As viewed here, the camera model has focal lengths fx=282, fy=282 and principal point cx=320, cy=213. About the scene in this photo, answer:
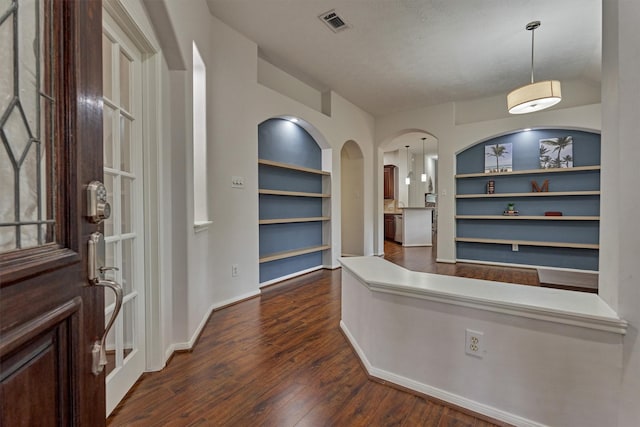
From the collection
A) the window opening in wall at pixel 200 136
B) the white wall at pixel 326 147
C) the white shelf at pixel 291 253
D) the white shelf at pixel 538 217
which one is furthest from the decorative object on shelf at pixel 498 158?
the window opening in wall at pixel 200 136

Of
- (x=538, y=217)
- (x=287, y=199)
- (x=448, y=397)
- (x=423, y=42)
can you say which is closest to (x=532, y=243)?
(x=538, y=217)

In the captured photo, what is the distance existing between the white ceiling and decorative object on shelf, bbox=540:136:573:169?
3.10ft

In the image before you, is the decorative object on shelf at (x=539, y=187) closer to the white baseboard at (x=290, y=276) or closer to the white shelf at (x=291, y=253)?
the white shelf at (x=291, y=253)

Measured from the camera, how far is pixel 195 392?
1.63 m

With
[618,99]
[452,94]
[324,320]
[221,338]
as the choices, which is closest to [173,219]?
[221,338]

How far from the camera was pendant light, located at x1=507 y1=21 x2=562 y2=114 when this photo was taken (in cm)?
312

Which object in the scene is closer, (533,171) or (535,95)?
(535,95)

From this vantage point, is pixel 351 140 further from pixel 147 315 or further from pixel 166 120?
pixel 147 315

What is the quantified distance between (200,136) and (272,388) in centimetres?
218

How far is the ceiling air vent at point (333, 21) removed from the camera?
2.94m

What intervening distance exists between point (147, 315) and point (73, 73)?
1685mm

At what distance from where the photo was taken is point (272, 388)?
1.66m

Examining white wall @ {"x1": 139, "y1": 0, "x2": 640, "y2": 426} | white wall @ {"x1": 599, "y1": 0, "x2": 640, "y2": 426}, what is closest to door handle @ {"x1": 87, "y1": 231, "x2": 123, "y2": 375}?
white wall @ {"x1": 139, "y1": 0, "x2": 640, "y2": 426}

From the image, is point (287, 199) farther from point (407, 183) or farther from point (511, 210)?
point (407, 183)
